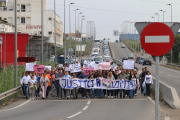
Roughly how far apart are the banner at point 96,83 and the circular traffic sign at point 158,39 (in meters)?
14.4

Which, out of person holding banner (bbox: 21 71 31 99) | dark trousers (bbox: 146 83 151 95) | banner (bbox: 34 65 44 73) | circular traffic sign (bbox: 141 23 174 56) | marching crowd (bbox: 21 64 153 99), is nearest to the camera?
circular traffic sign (bbox: 141 23 174 56)

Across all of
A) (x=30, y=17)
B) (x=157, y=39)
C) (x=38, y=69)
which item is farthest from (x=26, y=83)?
(x=30, y=17)

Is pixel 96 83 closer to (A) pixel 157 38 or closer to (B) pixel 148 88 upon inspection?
(B) pixel 148 88

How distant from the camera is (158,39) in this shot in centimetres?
501

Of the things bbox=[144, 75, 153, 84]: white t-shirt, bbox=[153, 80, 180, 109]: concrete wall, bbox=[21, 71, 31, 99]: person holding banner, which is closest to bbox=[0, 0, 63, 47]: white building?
bbox=[21, 71, 31, 99]: person holding banner

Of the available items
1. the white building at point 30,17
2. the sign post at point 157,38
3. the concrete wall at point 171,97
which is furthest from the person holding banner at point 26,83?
the white building at point 30,17

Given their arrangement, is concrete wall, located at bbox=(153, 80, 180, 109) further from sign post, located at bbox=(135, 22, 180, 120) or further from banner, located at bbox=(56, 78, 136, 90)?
sign post, located at bbox=(135, 22, 180, 120)

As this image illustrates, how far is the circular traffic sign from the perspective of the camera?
495cm

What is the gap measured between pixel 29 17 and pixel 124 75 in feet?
230

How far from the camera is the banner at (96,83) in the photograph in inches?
761

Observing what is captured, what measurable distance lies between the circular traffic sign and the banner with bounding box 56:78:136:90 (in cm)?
1442

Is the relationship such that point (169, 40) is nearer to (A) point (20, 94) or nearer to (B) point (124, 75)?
(B) point (124, 75)

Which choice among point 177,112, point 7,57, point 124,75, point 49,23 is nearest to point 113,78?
point 124,75

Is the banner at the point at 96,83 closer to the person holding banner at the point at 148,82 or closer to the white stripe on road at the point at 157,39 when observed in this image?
the person holding banner at the point at 148,82
